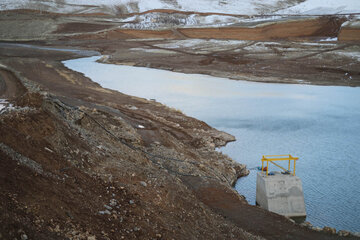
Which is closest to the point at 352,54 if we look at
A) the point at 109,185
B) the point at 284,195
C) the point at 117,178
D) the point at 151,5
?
the point at 284,195

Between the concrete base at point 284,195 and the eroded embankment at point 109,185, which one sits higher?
the eroded embankment at point 109,185

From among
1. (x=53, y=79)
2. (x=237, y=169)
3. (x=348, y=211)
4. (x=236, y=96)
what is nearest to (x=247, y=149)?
(x=237, y=169)

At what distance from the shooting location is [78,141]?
10750 mm

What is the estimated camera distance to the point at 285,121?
23453mm

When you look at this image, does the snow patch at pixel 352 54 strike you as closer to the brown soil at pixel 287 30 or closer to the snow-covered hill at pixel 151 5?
the brown soil at pixel 287 30

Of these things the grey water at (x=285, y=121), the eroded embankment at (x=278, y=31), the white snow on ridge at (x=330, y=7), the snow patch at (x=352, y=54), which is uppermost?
the white snow on ridge at (x=330, y=7)

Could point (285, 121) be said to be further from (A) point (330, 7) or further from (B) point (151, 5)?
(B) point (151, 5)

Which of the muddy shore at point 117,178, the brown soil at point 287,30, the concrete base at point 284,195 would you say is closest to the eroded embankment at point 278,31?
the brown soil at point 287,30

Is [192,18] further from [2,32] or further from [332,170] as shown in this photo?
[332,170]

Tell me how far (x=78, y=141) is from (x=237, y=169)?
7.33 meters

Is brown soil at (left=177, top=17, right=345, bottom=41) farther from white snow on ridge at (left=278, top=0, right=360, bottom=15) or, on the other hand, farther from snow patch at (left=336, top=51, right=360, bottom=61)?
snow patch at (left=336, top=51, right=360, bottom=61)

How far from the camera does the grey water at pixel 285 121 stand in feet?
46.1

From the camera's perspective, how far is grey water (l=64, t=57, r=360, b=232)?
553 inches

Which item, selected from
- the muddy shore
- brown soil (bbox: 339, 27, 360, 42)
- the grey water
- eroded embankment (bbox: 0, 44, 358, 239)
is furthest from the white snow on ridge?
eroded embankment (bbox: 0, 44, 358, 239)
